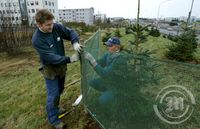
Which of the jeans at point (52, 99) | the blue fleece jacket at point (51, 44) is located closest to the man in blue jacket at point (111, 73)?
the blue fleece jacket at point (51, 44)

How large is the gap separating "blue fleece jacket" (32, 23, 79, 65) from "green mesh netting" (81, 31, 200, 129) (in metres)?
0.70

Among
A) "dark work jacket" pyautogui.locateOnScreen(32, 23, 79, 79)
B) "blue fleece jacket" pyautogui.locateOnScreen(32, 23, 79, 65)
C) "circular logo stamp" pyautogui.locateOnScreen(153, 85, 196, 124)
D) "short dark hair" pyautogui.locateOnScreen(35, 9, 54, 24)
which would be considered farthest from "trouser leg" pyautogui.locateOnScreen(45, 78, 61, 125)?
"circular logo stamp" pyautogui.locateOnScreen(153, 85, 196, 124)

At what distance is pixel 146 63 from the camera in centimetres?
165

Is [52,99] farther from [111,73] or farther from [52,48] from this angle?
[111,73]

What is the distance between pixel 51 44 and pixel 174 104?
5.66 ft

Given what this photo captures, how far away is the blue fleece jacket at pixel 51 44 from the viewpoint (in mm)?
2365

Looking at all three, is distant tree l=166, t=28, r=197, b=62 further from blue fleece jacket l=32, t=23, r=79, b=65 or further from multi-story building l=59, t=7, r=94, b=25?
multi-story building l=59, t=7, r=94, b=25

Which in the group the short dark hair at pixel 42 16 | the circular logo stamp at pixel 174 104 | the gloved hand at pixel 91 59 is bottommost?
the circular logo stamp at pixel 174 104

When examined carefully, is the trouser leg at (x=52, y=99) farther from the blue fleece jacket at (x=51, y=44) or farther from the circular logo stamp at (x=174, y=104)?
the circular logo stamp at (x=174, y=104)

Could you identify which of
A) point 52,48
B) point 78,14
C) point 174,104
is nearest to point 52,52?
point 52,48

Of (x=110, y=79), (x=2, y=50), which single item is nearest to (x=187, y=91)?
(x=110, y=79)

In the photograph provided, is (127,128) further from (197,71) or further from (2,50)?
(2,50)

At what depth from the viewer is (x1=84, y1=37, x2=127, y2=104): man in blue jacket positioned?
1.85 m

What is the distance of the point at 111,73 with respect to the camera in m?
2.01
